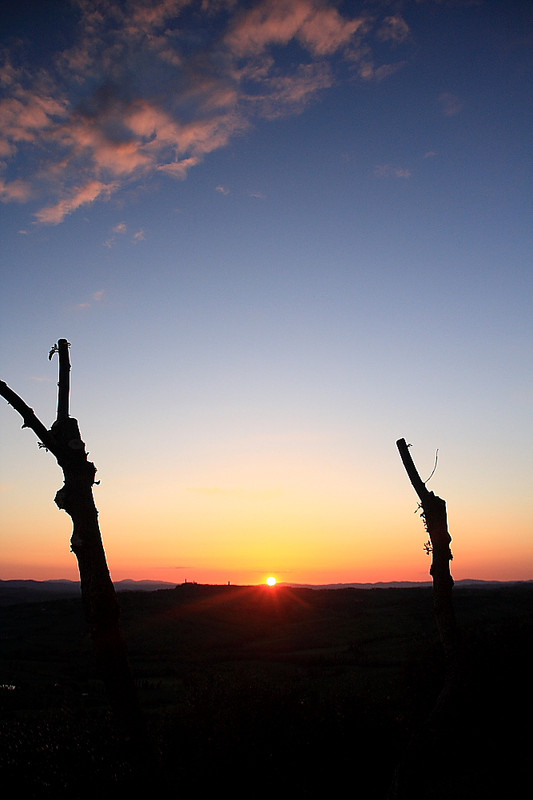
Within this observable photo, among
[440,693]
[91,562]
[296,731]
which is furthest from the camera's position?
[440,693]

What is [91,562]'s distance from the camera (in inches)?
259

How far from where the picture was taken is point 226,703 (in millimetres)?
11484

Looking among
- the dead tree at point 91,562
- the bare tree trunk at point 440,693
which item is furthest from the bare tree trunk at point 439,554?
the dead tree at point 91,562

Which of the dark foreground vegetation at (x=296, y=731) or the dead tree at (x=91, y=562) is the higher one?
the dead tree at (x=91, y=562)

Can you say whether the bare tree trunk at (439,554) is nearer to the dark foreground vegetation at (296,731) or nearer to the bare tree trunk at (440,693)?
the bare tree trunk at (440,693)

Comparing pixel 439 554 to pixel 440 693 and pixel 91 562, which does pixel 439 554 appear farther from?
pixel 91 562

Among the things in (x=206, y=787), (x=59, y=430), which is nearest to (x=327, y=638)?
(x=206, y=787)

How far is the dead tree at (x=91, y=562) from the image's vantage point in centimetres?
631

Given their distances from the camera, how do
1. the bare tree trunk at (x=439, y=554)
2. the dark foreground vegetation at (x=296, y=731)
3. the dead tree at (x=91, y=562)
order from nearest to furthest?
the dead tree at (x=91, y=562) → the dark foreground vegetation at (x=296, y=731) → the bare tree trunk at (x=439, y=554)

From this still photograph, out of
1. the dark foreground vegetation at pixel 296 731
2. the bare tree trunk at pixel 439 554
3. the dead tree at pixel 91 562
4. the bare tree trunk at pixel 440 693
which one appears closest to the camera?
the dead tree at pixel 91 562

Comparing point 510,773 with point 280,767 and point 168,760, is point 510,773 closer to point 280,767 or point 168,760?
point 280,767

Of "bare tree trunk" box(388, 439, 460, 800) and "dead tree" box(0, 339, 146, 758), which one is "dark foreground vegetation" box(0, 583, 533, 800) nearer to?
"bare tree trunk" box(388, 439, 460, 800)

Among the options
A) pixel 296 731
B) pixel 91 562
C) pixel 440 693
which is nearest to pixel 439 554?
pixel 440 693

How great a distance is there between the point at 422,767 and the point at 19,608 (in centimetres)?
5368
